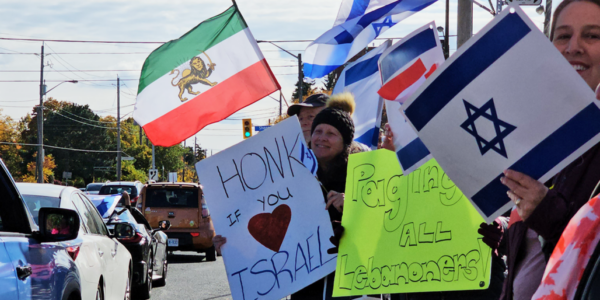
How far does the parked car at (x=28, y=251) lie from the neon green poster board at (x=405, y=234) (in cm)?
154

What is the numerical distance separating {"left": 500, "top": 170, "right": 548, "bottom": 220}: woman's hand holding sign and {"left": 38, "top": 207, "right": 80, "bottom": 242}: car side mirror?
8.74 feet

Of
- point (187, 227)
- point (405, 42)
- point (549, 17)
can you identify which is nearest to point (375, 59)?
point (405, 42)

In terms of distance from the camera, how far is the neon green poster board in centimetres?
342

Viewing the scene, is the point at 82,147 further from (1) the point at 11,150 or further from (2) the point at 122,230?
(2) the point at 122,230

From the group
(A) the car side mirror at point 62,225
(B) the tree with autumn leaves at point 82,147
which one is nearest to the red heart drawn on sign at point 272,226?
(A) the car side mirror at point 62,225

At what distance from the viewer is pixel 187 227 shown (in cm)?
1669

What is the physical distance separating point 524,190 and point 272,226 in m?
2.24

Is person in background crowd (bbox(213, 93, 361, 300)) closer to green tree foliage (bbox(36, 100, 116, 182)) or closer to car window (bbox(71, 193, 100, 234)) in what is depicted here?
car window (bbox(71, 193, 100, 234))

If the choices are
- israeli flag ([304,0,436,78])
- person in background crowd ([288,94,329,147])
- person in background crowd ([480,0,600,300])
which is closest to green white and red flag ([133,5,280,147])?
person in background crowd ([288,94,329,147])

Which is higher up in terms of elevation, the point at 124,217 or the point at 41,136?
the point at 41,136

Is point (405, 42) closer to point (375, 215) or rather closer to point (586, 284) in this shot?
point (375, 215)

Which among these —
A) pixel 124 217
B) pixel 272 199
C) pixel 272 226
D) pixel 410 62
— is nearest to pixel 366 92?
pixel 410 62

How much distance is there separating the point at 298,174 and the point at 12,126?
90.8 meters

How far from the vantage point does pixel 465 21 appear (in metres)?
12.3
